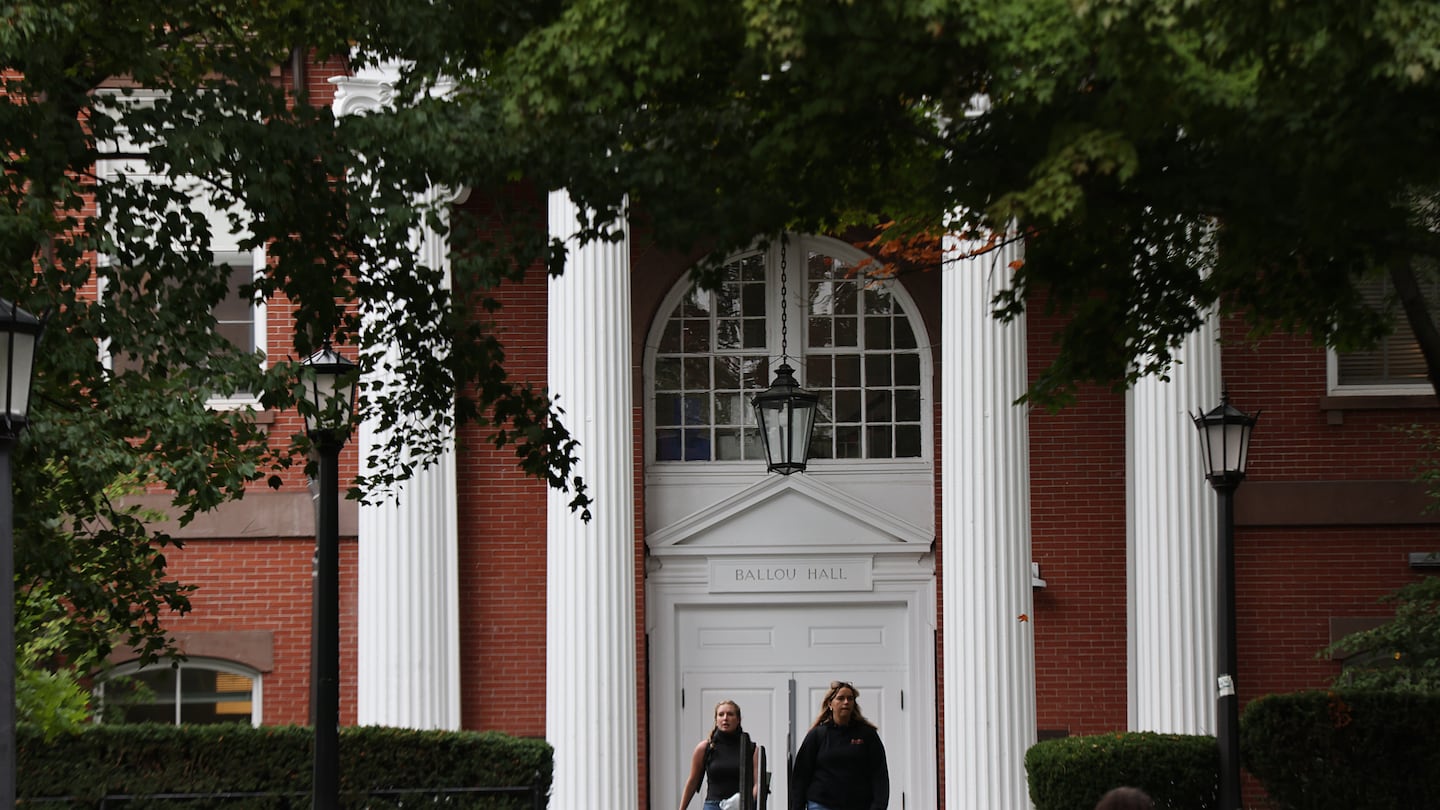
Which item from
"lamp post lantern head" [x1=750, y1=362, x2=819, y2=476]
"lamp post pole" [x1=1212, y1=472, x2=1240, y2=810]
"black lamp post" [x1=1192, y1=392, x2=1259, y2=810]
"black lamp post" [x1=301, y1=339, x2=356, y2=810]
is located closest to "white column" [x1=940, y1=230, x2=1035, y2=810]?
"lamp post lantern head" [x1=750, y1=362, x2=819, y2=476]

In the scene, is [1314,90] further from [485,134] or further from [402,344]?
[402,344]

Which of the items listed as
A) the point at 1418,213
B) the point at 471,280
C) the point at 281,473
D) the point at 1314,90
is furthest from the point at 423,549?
the point at 1314,90

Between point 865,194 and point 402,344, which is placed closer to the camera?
point 865,194

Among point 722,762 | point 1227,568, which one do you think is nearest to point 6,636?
point 722,762

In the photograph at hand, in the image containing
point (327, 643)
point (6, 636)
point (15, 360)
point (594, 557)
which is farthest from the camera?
point (594, 557)

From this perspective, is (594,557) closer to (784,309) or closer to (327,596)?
(784,309)

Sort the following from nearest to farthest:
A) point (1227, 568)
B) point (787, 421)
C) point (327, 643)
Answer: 1. point (327, 643)
2. point (1227, 568)
3. point (787, 421)

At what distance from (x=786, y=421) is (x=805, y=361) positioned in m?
3.38

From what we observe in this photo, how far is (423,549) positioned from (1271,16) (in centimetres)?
1087

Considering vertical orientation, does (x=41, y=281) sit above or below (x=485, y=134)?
below

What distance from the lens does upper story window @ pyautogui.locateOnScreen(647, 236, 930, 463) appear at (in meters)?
18.0

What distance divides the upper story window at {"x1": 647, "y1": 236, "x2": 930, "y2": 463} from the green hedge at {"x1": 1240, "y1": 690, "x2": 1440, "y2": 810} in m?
5.20

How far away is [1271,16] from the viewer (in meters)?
6.36

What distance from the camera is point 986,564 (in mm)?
15195
